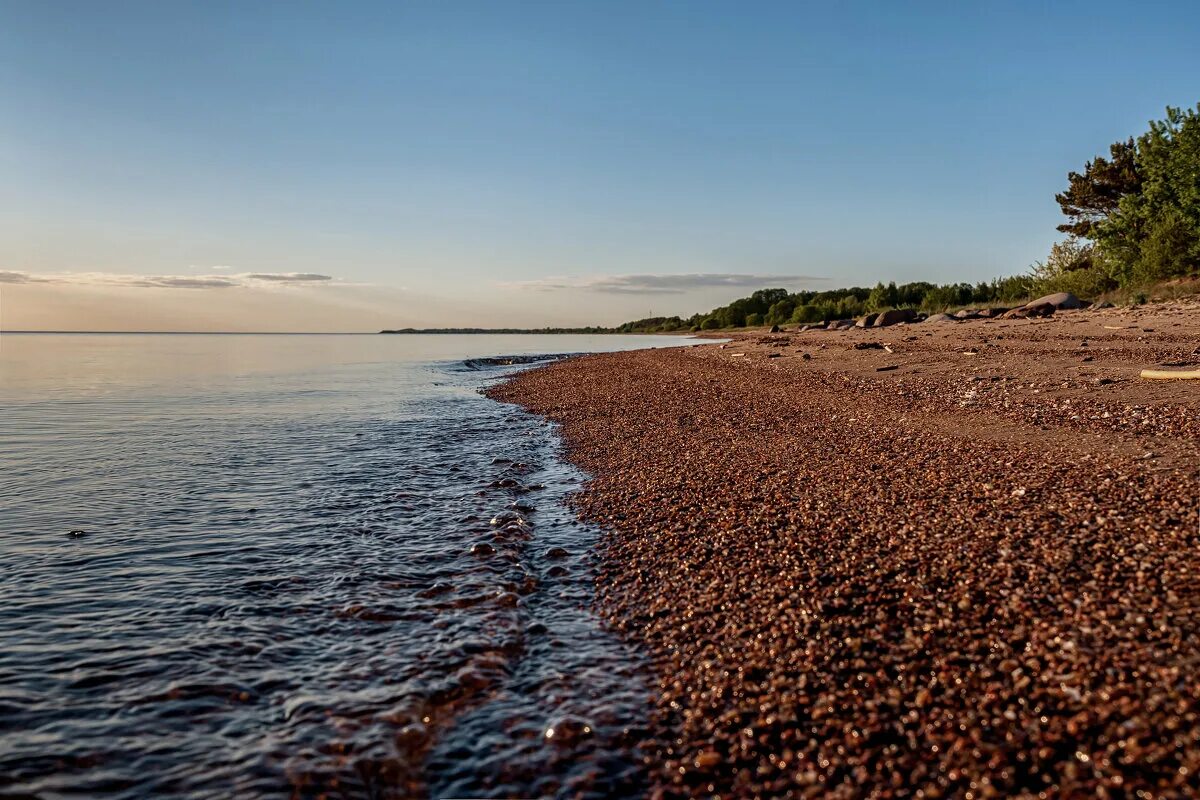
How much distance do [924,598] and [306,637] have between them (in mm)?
6123

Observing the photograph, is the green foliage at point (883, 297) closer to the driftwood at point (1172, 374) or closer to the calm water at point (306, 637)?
the driftwood at point (1172, 374)

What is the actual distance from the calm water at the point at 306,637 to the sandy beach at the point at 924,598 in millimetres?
733

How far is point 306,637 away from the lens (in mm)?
7047

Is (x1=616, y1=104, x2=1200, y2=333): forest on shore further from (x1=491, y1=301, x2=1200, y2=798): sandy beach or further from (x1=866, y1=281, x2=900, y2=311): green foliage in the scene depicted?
(x1=491, y1=301, x2=1200, y2=798): sandy beach

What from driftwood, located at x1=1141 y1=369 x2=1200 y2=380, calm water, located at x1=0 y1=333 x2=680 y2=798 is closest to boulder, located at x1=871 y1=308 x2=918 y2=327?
driftwood, located at x1=1141 y1=369 x2=1200 y2=380

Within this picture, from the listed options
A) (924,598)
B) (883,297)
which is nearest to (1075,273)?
(883,297)

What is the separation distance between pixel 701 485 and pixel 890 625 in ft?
19.3

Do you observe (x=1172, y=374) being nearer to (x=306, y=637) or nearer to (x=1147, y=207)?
(x=306, y=637)

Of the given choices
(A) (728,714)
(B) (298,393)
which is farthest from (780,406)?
(B) (298,393)

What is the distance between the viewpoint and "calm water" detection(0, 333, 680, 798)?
4953mm

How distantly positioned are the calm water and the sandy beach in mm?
733

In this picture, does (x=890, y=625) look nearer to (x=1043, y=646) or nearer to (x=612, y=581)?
(x=1043, y=646)

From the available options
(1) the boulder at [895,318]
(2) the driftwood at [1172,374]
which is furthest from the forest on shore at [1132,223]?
(2) the driftwood at [1172,374]

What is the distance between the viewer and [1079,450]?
1102 centimetres
